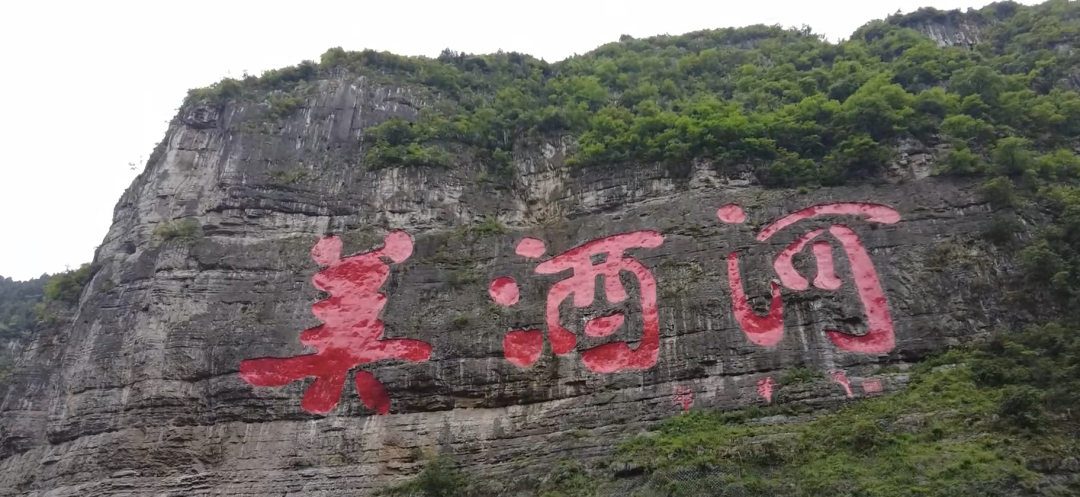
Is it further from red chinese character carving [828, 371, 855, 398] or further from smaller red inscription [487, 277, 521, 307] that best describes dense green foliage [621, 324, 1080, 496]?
smaller red inscription [487, 277, 521, 307]

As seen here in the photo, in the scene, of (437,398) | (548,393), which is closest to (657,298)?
(548,393)

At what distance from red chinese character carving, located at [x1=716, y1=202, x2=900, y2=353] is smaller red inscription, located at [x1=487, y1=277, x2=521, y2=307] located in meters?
3.44

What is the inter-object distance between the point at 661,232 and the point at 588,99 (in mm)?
5178

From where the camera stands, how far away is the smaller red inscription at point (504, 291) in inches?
478

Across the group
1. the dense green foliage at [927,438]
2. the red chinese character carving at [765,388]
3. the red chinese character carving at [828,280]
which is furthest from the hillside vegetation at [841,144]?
the red chinese character carving at [828,280]

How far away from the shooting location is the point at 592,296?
11.8 meters

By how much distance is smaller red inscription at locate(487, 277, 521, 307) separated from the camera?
Answer: 12148mm

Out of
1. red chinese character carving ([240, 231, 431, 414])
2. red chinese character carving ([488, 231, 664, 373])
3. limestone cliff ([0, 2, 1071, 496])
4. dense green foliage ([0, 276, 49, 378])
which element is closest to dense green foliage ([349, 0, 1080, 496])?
limestone cliff ([0, 2, 1071, 496])

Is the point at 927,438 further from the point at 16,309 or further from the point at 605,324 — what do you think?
the point at 16,309

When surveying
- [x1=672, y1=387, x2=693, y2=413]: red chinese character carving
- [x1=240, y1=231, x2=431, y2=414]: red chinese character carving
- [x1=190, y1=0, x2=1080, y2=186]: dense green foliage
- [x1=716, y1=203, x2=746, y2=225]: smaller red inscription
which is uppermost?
[x1=190, y1=0, x2=1080, y2=186]: dense green foliage

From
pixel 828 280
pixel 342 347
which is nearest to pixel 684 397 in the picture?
pixel 828 280

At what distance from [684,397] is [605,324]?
5.56ft

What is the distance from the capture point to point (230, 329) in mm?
12023

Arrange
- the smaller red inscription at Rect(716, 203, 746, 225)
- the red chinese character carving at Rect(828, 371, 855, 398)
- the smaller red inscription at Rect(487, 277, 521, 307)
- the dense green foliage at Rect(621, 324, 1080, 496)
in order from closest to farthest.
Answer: the dense green foliage at Rect(621, 324, 1080, 496) → the red chinese character carving at Rect(828, 371, 855, 398) → the smaller red inscription at Rect(487, 277, 521, 307) → the smaller red inscription at Rect(716, 203, 746, 225)
